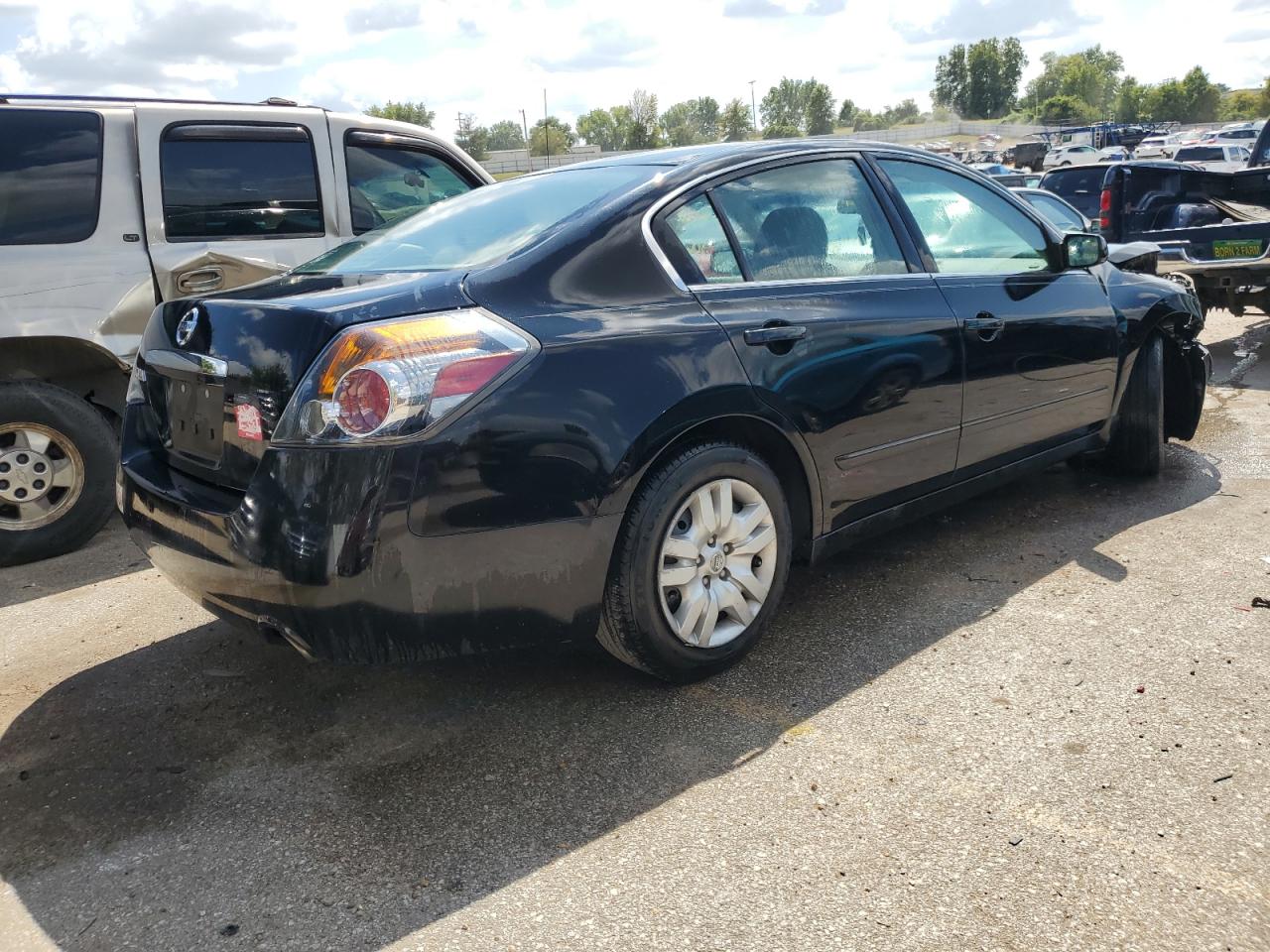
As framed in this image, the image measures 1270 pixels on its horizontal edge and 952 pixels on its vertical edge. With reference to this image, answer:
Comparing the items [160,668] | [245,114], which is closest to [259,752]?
[160,668]

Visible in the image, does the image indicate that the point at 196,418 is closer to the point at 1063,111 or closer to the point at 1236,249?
the point at 1236,249

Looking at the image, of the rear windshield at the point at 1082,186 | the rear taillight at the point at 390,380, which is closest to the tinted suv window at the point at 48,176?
the rear taillight at the point at 390,380

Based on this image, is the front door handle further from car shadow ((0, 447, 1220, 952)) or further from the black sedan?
car shadow ((0, 447, 1220, 952))

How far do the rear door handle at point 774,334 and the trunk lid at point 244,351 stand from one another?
890 mm

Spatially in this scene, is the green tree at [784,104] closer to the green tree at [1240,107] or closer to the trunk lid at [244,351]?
the green tree at [1240,107]

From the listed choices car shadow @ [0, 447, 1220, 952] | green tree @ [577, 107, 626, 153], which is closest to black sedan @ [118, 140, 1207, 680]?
car shadow @ [0, 447, 1220, 952]

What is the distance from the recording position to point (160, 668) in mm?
3615

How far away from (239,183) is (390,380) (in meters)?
3.41

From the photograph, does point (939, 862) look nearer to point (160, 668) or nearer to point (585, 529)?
point (585, 529)

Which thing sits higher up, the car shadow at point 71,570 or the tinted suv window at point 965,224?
the tinted suv window at point 965,224

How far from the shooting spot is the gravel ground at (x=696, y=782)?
89.8 inches

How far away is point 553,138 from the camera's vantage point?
120250 millimetres

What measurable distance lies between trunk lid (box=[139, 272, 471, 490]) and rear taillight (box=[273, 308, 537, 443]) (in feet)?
0.19

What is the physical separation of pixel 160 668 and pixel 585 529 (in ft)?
5.60
